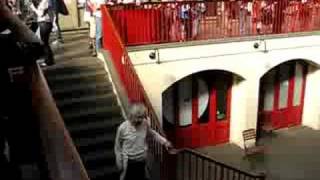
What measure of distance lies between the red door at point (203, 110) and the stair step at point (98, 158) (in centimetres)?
556

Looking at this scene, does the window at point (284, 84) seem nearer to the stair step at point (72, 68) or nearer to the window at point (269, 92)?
the window at point (269, 92)

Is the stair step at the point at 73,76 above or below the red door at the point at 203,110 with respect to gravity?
above

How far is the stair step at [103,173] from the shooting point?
9.05 metres

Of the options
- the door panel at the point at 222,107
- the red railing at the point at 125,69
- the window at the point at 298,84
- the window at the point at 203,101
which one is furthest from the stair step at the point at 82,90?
→ the window at the point at 298,84

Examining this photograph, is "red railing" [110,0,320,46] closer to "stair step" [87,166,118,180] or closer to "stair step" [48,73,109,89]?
"stair step" [48,73,109,89]

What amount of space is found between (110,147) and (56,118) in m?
7.48

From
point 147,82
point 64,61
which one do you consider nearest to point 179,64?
point 147,82

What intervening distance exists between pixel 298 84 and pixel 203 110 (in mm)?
3941

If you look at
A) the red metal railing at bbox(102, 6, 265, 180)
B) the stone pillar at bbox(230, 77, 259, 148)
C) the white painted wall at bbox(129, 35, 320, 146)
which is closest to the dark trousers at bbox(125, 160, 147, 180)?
the red metal railing at bbox(102, 6, 265, 180)

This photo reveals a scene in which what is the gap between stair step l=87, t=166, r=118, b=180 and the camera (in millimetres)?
9047

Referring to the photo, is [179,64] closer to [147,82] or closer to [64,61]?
[147,82]

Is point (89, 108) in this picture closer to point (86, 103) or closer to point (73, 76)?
point (86, 103)

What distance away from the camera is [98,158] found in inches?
366

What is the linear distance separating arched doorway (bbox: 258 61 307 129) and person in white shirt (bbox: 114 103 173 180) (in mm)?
9717
